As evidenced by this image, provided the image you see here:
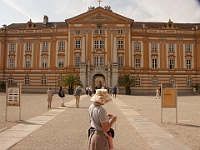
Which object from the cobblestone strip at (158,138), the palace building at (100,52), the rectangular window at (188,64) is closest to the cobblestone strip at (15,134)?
the cobblestone strip at (158,138)

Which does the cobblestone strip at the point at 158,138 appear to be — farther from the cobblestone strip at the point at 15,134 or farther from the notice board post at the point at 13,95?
the notice board post at the point at 13,95

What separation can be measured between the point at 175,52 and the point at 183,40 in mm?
3100

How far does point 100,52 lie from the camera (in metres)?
50.2

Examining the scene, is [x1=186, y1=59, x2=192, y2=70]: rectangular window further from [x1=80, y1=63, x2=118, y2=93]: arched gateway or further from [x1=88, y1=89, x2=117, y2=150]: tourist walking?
[x1=88, y1=89, x2=117, y2=150]: tourist walking

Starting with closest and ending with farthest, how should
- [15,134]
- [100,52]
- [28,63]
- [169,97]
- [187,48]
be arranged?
[15,134], [169,97], [100,52], [187,48], [28,63]

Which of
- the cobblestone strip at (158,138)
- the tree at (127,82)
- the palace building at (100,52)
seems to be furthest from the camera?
the palace building at (100,52)

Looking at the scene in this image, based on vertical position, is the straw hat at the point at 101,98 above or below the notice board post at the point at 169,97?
above

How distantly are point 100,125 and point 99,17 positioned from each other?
47109 millimetres

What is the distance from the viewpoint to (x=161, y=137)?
30.5 ft

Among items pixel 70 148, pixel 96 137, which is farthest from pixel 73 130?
pixel 96 137

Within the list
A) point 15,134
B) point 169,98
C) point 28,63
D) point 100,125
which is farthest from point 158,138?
point 28,63

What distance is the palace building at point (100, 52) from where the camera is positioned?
5022 cm

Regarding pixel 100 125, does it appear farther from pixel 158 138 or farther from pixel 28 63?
pixel 28 63

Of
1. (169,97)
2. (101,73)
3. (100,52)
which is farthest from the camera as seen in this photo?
(100,52)
